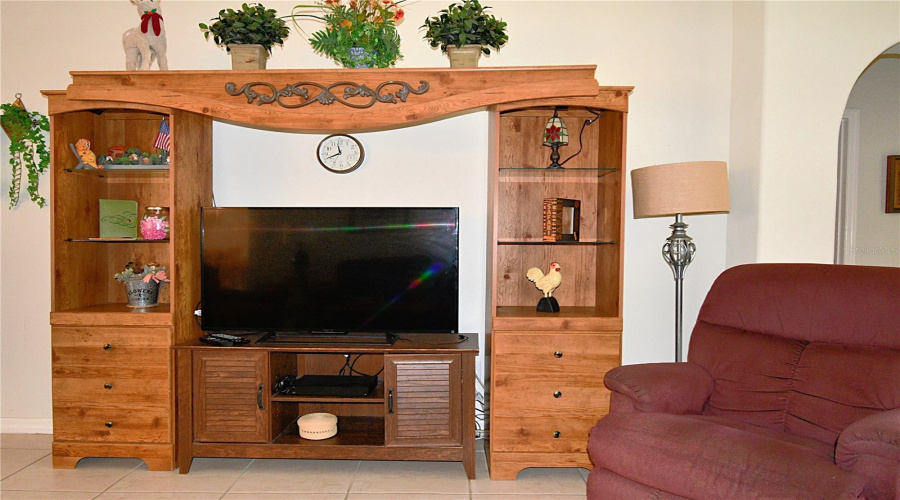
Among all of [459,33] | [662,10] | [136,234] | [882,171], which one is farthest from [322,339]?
[882,171]

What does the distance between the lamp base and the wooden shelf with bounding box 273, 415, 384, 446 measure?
1.01 m

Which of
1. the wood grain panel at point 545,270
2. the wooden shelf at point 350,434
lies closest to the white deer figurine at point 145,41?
the wooden shelf at point 350,434

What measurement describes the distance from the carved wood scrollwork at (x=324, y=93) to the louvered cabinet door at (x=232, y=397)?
3.90 feet

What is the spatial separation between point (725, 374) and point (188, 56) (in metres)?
3.16

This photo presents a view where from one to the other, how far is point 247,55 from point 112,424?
1.88m

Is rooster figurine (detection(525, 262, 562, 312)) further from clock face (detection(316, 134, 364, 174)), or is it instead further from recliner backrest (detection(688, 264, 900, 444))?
clock face (detection(316, 134, 364, 174))

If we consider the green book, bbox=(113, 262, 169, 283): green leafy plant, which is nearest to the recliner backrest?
bbox=(113, 262, 169, 283): green leafy plant

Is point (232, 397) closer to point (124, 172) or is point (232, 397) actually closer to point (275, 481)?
point (275, 481)

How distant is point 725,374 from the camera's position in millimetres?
Result: 2258

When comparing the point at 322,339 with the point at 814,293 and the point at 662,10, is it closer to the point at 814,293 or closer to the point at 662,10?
the point at 814,293

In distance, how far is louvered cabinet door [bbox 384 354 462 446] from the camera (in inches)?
104

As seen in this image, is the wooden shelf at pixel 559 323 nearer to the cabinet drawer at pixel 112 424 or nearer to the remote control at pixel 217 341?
the remote control at pixel 217 341

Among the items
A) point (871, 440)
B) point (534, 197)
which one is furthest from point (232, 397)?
point (871, 440)

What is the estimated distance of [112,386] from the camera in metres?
2.69
